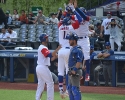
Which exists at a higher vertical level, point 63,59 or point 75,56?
point 75,56

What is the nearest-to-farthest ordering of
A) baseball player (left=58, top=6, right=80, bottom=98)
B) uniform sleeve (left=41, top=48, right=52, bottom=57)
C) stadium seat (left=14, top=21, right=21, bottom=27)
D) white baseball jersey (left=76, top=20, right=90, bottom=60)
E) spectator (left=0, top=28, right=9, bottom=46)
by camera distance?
uniform sleeve (left=41, top=48, right=52, bottom=57) → baseball player (left=58, top=6, right=80, bottom=98) → white baseball jersey (left=76, top=20, right=90, bottom=60) → spectator (left=0, top=28, right=9, bottom=46) → stadium seat (left=14, top=21, right=21, bottom=27)

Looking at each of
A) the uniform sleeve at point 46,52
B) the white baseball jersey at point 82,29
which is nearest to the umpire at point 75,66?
the uniform sleeve at point 46,52

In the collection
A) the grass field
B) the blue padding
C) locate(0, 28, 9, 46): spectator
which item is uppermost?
locate(0, 28, 9, 46): spectator

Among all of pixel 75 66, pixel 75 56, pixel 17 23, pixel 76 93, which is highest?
pixel 17 23

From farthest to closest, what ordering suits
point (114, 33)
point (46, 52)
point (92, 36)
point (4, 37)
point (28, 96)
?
point (4, 37)
point (92, 36)
point (114, 33)
point (28, 96)
point (46, 52)

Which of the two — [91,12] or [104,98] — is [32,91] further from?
[91,12]

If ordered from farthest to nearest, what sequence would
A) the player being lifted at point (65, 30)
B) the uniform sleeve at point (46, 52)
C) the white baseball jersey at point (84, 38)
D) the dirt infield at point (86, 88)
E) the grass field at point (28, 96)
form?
the dirt infield at point (86, 88), the grass field at point (28, 96), the white baseball jersey at point (84, 38), the player being lifted at point (65, 30), the uniform sleeve at point (46, 52)

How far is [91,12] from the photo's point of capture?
27.8 meters

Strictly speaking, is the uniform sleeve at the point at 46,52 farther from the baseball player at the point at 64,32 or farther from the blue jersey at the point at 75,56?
the blue jersey at the point at 75,56

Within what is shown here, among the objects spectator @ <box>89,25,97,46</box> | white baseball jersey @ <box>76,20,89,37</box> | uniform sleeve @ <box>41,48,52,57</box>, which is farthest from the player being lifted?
spectator @ <box>89,25,97,46</box>

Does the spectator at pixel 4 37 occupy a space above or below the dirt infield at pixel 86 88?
above

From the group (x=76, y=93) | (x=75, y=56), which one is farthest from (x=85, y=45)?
(x=76, y=93)

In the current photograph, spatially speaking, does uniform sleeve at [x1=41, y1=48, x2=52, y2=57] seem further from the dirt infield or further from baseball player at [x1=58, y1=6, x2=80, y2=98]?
the dirt infield

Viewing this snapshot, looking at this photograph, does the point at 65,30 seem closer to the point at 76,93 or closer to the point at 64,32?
the point at 64,32
